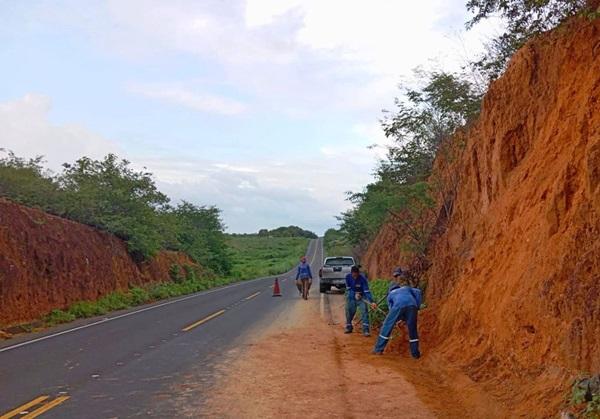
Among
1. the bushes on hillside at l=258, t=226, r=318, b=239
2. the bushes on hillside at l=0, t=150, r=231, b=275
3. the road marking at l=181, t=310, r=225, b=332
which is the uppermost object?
the bushes on hillside at l=258, t=226, r=318, b=239

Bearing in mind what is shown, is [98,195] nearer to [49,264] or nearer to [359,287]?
[49,264]

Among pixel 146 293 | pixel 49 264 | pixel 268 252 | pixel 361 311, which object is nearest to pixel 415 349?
pixel 361 311

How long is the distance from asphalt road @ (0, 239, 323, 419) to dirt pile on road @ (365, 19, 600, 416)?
4.21 metres

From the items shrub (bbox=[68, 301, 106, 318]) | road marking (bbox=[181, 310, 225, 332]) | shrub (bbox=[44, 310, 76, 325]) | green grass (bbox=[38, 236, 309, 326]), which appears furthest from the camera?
shrub (bbox=[68, 301, 106, 318])

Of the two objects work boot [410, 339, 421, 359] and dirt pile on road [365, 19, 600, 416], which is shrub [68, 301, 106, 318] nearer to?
dirt pile on road [365, 19, 600, 416]

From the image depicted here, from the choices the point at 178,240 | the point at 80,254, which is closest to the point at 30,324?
the point at 80,254

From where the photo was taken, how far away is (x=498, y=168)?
38.8 ft

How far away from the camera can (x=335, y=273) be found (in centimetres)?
3002

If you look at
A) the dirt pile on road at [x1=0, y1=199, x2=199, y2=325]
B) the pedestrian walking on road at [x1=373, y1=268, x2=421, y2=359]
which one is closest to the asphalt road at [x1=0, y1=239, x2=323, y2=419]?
the dirt pile on road at [x1=0, y1=199, x2=199, y2=325]

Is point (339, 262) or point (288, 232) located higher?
point (288, 232)

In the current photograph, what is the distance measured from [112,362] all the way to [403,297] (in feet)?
17.5

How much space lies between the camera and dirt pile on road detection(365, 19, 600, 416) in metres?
6.83

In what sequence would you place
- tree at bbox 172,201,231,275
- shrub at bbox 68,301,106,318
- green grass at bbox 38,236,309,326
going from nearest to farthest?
green grass at bbox 38,236,309,326, shrub at bbox 68,301,106,318, tree at bbox 172,201,231,275

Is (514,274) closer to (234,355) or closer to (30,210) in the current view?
(234,355)
